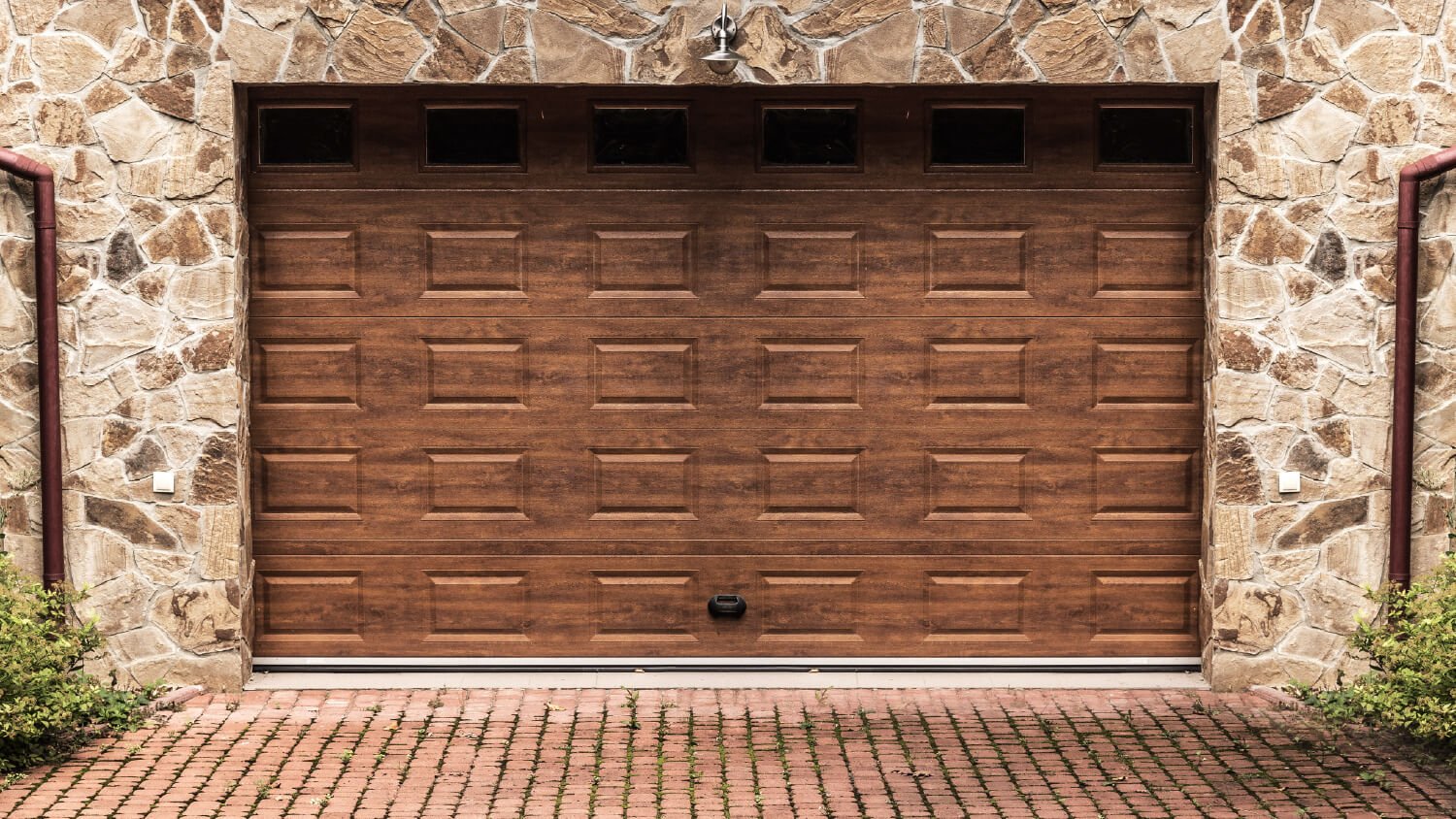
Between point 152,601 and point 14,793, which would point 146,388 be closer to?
point 152,601

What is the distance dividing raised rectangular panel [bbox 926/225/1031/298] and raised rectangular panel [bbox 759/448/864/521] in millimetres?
986

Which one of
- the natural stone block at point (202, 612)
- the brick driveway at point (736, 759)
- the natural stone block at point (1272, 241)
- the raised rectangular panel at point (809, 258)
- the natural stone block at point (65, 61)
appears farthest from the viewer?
the raised rectangular panel at point (809, 258)

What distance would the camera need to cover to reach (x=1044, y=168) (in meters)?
9.62

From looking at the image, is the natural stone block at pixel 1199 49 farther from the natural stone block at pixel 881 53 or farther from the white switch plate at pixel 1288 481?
the white switch plate at pixel 1288 481

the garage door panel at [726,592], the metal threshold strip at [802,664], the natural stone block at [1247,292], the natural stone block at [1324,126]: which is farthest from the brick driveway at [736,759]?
the natural stone block at [1324,126]

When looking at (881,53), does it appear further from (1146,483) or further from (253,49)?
(253,49)

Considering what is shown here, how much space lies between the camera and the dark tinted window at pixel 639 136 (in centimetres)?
961

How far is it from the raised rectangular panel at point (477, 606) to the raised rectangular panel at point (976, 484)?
220cm

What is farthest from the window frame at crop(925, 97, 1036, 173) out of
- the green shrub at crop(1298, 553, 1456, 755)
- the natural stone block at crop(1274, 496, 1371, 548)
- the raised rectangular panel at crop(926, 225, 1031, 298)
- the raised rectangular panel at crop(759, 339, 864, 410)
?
the green shrub at crop(1298, 553, 1456, 755)

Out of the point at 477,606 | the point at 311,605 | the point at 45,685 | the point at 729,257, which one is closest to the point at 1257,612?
the point at 729,257

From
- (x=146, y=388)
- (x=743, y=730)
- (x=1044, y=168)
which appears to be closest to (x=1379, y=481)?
(x=1044, y=168)

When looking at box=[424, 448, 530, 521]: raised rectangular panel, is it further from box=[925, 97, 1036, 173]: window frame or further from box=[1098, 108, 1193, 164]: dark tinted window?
box=[1098, 108, 1193, 164]: dark tinted window

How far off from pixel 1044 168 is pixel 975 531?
190cm

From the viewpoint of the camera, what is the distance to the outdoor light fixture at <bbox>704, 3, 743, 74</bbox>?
356 inches
